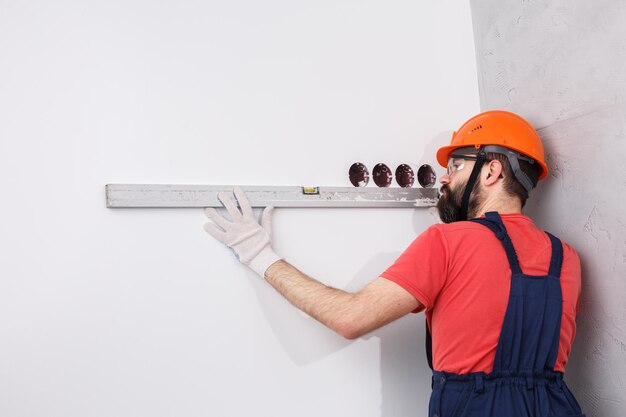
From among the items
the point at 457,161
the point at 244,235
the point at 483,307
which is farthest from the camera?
the point at 457,161

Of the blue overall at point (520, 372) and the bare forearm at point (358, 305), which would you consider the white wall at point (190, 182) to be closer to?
the bare forearm at point (358, 305)

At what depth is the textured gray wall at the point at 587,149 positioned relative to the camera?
4.56ft

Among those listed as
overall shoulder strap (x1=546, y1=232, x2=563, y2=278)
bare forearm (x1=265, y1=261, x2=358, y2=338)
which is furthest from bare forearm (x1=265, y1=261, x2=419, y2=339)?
overall shoulder strap (x1=546, y1=232, x2=563, y2=278)

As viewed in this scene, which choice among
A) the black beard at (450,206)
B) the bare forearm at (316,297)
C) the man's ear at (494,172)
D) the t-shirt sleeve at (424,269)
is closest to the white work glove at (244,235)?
the bare forearm at (316,297)

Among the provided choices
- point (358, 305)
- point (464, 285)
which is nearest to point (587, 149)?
point (464, 285)

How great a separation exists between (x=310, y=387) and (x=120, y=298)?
0.62 metres

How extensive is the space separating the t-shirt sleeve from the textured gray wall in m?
0.51

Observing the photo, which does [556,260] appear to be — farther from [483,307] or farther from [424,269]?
[424,269]

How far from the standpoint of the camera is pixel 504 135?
4.92ft

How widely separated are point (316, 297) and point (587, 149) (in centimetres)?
88

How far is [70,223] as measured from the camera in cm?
138

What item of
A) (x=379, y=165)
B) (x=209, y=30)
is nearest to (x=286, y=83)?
(x=209, y=30)

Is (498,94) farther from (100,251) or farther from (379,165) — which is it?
(100,251)

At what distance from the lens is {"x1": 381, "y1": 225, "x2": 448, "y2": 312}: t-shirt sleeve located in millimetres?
1243
